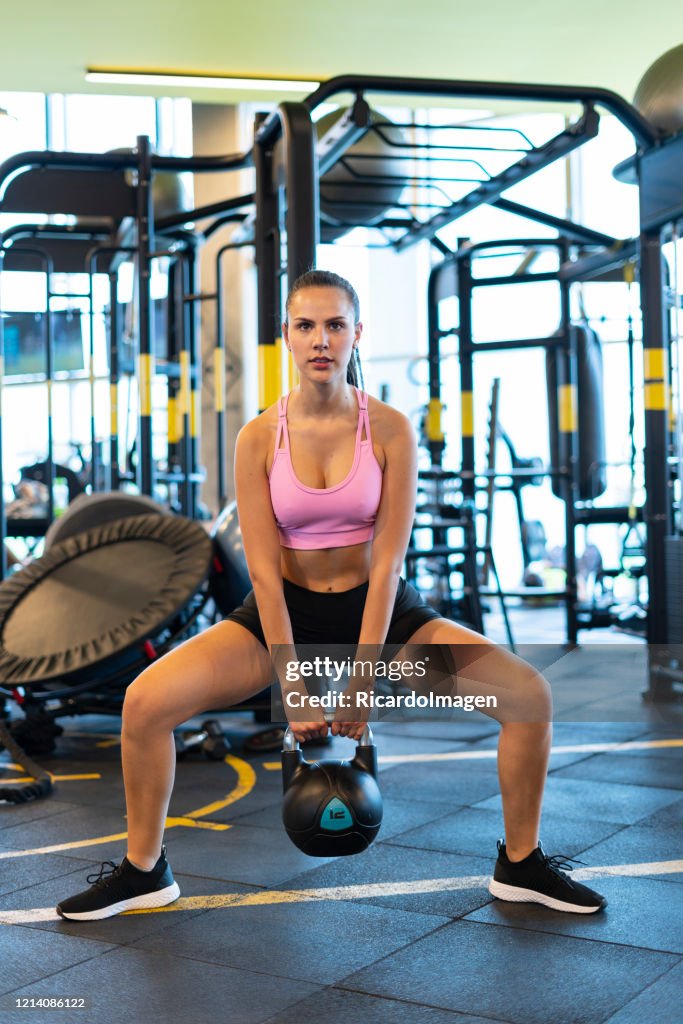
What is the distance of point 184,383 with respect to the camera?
6367mm

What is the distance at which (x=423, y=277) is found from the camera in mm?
9766

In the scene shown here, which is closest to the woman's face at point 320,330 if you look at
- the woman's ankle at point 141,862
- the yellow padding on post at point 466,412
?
the woman's ankle at point 141,862

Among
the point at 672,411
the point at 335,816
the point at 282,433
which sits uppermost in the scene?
the point at 672,411

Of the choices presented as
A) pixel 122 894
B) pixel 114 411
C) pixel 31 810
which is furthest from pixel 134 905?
pixel 114 411

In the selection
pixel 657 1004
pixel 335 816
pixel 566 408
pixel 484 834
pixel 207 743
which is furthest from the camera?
pixel 566 408

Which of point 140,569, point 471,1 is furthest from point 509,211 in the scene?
point 140,569

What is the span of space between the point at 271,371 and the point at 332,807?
2350mm

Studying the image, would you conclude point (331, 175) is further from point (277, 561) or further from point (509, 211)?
point (277, 561)

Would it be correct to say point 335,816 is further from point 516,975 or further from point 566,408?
point 566,408

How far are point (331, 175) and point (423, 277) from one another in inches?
169

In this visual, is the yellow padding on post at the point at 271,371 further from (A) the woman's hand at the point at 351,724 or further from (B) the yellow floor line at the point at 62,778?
(A) the woman's hand at the point at 351,724

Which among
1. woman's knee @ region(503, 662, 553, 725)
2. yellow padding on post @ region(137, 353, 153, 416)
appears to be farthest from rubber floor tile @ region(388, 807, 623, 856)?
yellow padding on post @ region(137, 353, 153, 416)

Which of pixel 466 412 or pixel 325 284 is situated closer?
pixel 325 284

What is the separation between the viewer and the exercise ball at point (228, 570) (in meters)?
3.96
